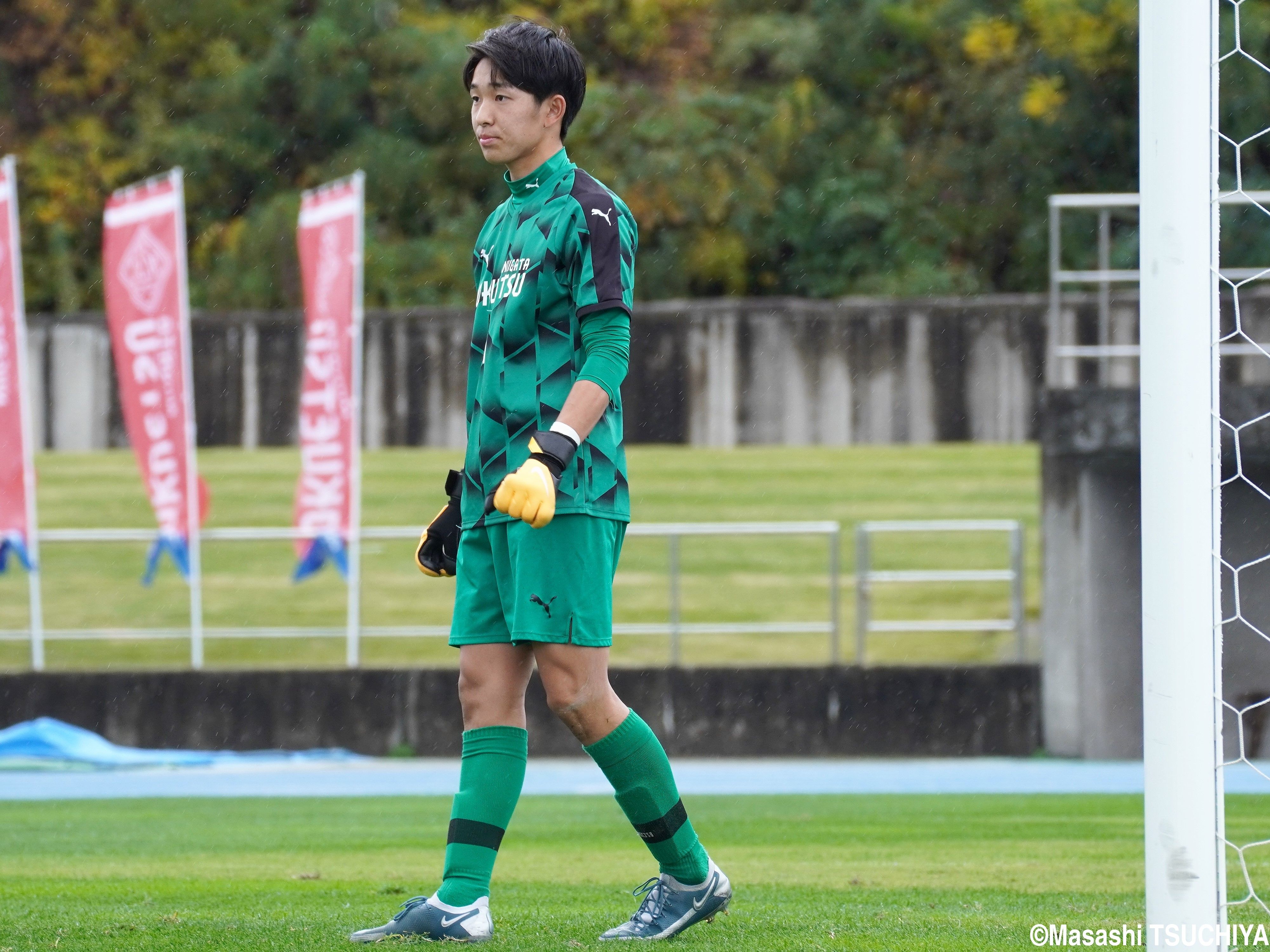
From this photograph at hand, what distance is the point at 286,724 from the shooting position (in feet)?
46.9

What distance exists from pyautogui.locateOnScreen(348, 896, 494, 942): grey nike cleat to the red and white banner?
10933mm

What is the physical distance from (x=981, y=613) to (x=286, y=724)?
6950 mm

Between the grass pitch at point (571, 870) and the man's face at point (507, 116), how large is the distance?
171 cm

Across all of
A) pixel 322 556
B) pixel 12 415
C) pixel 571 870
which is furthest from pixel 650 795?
pixel 12 415

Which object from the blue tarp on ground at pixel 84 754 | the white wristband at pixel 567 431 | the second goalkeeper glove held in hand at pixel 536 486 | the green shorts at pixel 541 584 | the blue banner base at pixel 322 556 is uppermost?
the white wristband at pixel 567 431

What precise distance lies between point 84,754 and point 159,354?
10.9 feet

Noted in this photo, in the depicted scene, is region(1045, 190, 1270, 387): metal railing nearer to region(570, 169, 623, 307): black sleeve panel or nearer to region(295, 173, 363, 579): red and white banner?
region(570, 169, 623, 307): black sleeve panel

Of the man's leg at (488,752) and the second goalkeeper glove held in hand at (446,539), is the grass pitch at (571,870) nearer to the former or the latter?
the man's leg at (488,752)

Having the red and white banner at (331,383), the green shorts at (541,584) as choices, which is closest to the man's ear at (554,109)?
the green shorts at (541,584)

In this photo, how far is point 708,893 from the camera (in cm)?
399

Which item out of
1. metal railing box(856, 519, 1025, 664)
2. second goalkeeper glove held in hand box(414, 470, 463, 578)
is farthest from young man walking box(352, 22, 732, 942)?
metal railing box(856, 519, 1025, 664)

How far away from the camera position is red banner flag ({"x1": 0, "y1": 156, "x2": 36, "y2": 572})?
14102 mm

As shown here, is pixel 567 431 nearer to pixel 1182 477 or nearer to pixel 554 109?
pixel 554 109

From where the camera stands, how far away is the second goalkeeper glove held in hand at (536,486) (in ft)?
11.9
